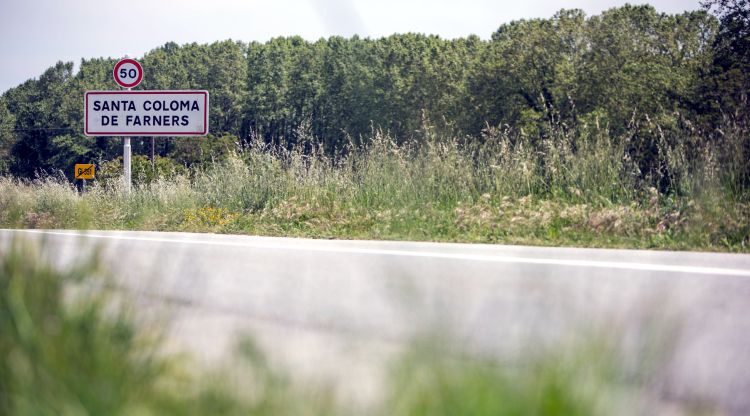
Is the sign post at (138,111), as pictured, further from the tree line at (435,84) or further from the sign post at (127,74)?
the tree line at (435,84)

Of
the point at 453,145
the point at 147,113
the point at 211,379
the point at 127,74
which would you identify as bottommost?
the point at 211,379

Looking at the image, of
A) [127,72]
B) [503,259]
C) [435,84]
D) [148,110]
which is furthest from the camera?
[435,84]

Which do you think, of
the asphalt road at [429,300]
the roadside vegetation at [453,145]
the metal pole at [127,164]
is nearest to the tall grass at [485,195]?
the roadside vegetation at [453,145]

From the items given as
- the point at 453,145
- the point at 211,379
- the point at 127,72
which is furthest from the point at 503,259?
the point at 127,72

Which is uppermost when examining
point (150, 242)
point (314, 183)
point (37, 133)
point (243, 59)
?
point (243, 59)

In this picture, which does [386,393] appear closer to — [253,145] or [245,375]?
[245,375]

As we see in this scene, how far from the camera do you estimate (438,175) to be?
39.7 ft

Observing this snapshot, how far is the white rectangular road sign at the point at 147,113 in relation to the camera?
54.7 feet

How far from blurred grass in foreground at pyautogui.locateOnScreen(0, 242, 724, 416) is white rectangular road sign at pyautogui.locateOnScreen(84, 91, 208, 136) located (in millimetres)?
14390

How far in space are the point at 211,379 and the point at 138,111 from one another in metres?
16.1

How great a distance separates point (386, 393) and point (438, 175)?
10.5 meters

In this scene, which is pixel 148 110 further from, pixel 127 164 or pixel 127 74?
pixel 127 164

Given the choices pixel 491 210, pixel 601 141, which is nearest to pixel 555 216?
pixel 491 210

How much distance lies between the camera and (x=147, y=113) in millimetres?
16953
